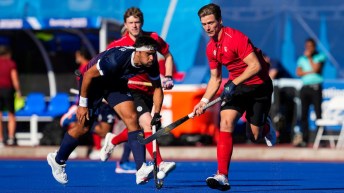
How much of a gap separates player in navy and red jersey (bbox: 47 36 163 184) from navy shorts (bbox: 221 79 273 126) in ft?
2.81


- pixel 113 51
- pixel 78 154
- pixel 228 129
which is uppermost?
pixel 113 51

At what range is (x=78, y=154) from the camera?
20.9 metres

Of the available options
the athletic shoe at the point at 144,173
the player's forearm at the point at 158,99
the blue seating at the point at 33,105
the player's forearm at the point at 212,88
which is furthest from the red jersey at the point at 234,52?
the blue seating at the point at 33,105

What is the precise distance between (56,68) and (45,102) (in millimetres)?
1613

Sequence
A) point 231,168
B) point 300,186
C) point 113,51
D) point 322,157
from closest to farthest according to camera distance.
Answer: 1. point 113,51
2. point 300,186
3. point 231,168
4. point 322,157

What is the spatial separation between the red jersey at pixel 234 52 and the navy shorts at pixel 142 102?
143 cm

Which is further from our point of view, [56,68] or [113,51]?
[56,68]

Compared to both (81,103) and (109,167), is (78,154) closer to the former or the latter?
(109,167)

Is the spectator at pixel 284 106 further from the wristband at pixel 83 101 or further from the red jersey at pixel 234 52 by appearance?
the wristband at pixel 83 101

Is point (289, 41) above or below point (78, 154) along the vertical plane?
above

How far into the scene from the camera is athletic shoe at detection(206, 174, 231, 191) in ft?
37.6

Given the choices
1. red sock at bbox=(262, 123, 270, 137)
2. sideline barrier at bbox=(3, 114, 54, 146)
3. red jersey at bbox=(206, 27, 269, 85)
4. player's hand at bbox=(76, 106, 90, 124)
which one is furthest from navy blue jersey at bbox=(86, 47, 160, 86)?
Answer: sideline barrier at bbox=(3, 114, 54, 146)

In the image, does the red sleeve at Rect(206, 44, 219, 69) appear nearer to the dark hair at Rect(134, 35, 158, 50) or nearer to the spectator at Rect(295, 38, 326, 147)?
the dark hair at Rect(134, 35, 158, 50)

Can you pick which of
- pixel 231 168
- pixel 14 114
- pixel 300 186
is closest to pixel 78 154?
pixel 14 114
